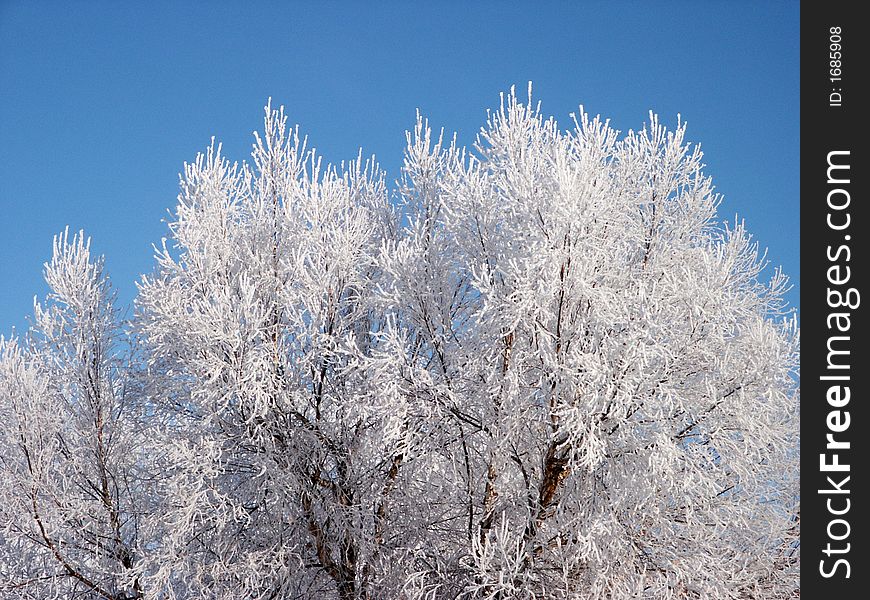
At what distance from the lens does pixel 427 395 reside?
7.69 metres
